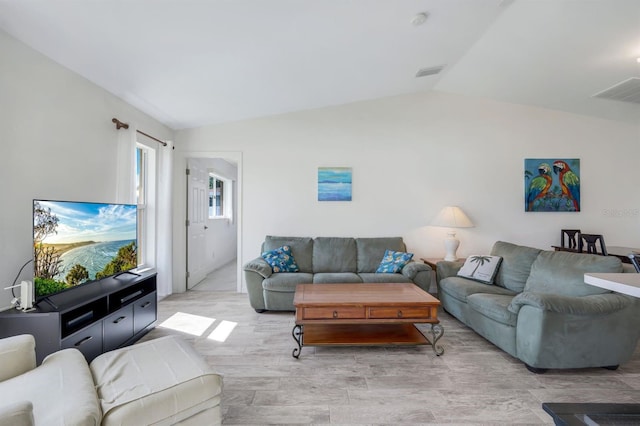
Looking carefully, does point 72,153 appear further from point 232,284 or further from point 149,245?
point 232,284

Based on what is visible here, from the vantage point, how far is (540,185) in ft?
13.6

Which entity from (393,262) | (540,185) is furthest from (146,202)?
(540,185)

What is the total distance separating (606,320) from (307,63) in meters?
3.31

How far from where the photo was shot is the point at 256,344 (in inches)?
103

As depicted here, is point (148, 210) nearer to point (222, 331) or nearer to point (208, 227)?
point (208, 227)

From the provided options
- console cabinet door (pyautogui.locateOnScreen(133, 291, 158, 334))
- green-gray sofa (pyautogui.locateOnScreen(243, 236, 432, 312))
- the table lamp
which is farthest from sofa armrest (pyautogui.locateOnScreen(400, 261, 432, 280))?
console cabinet door (pyautogui.locateOnScreen(133, 291, 158, 334))

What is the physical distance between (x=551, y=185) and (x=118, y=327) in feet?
17.9

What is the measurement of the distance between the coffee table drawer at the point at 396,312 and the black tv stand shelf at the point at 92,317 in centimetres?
210

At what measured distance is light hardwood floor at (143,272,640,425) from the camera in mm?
1712

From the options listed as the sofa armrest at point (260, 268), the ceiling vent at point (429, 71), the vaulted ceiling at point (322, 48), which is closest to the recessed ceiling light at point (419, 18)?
the vaulted ceiling at point (322, 48)

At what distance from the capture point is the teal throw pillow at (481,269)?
Answer: 318cm

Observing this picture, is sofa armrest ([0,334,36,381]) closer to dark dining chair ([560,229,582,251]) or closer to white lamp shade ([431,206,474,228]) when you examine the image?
white lamp shade ([431,206,474,228])

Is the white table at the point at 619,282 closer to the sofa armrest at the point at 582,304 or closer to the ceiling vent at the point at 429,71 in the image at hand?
the sofa armrest at the point at 582,304

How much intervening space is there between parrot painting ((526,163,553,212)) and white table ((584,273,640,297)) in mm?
3247
